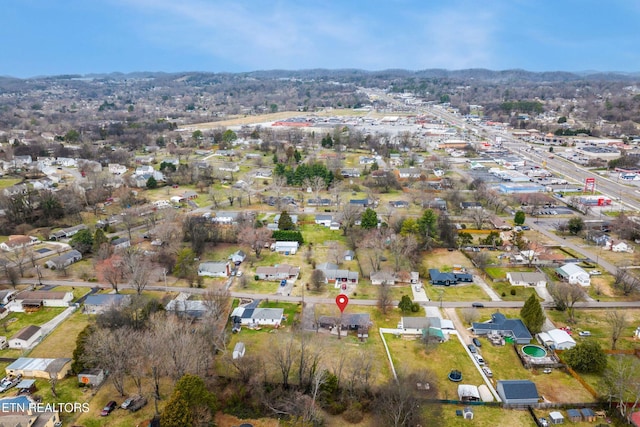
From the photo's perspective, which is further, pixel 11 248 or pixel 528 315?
pixel 11 248

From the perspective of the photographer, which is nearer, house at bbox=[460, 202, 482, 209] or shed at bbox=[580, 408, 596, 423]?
shed at bbox=[580, 408, 596, 423]

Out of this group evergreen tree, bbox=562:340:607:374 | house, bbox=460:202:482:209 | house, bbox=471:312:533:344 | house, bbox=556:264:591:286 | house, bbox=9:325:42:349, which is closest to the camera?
evergreen tree, bbox=562:340:607:374

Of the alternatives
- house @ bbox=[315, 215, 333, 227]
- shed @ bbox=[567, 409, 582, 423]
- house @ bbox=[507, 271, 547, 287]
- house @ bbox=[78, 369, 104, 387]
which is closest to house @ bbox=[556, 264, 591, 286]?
house @ bbox=[507, 271, 547, 287]

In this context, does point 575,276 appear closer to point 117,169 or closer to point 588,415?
point 588,415

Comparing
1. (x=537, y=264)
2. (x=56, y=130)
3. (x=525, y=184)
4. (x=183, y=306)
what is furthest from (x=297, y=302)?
(x=56, y=130)

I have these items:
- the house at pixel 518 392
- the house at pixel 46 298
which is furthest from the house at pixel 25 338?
the house at pixel 518 392

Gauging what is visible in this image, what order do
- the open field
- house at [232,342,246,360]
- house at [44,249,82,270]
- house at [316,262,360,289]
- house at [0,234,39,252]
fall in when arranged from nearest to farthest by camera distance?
house at [232,342,246,360], the open field, house at [316,262,360,289], house at [44,249,82,270], house at [0,234,39,252]

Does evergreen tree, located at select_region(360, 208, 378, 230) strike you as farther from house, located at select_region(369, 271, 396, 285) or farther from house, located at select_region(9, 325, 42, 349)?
house, located at select_region(9, 325, 42, 349)

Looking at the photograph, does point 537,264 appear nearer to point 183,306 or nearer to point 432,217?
point 432,217
